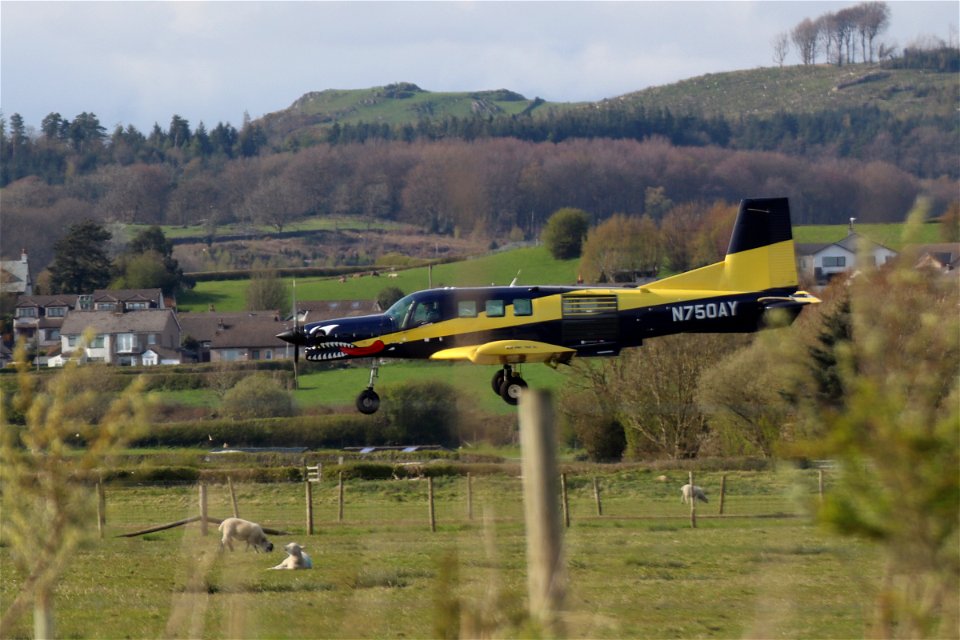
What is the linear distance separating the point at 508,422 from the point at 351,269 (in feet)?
183

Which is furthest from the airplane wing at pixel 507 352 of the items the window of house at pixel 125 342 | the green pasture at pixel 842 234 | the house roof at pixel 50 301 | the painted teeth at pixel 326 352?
the house roof at pixel 50 301

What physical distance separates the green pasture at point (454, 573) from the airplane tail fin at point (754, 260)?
4.88m

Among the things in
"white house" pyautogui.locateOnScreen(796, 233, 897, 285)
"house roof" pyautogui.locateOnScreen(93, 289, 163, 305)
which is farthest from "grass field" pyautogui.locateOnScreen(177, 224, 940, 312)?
"house roof" pyautogui.locateOnScreen(93, 289, 163, 305)

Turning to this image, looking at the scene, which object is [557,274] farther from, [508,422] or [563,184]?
[508,422]

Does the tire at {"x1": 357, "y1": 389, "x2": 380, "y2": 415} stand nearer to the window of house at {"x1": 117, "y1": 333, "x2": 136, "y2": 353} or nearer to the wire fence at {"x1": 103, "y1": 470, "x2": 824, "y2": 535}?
the wire fence at {"x1": 103, "y1": 470, "x2": 824, "y2": 535}

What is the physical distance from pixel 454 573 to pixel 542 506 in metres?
0.62

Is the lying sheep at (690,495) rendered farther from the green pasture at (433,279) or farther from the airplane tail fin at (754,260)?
the green pasture at (433,279)

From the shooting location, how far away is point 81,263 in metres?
89.6

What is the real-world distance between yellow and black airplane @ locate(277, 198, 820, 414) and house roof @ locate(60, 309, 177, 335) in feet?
132

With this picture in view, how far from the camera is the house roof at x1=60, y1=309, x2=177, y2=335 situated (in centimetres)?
6506

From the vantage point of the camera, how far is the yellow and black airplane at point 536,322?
24.6m

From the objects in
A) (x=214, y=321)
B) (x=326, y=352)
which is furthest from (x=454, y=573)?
(x=214, y=321)

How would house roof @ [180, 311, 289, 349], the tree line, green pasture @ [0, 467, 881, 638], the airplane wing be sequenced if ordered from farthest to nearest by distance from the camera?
the tree line, house roof @ [180, 311, 289, 349], the airplane wing, green pasture @ [0, 467, 881, 638]

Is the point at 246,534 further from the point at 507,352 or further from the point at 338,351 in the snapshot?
the point at 507,352
